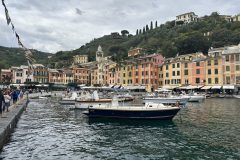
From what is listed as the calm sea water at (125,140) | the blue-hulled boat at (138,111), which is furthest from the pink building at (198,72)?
the calm sea water at (125,140)

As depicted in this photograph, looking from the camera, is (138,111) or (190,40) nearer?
(138,111)

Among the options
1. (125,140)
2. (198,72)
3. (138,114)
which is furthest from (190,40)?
(125,140)

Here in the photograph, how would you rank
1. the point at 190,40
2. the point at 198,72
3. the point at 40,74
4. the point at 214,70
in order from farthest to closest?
the point at 40,74
the point at 190,40
the point at 198,72
the point at 214,70

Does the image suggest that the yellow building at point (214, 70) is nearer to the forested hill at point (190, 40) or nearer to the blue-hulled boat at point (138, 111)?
the forested hill at point (190, 40)

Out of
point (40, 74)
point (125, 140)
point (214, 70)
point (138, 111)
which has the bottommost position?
point (125, 140)

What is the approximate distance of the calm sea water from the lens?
19.7 meters

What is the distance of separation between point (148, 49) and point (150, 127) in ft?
416

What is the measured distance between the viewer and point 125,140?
24.4 meters

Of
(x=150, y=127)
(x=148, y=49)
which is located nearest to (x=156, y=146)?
(x=150, y=127)

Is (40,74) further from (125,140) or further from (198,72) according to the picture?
(125,140)

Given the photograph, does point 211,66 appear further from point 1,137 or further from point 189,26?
point 189,26

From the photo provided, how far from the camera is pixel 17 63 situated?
176125 millimetres

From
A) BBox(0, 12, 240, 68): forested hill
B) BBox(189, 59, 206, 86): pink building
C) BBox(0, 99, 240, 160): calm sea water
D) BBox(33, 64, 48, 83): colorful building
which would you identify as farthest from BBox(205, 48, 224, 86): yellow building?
BBox(33, 64, 48, 83): colorful building

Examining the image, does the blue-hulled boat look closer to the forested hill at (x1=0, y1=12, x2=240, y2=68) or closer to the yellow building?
the yellow building
